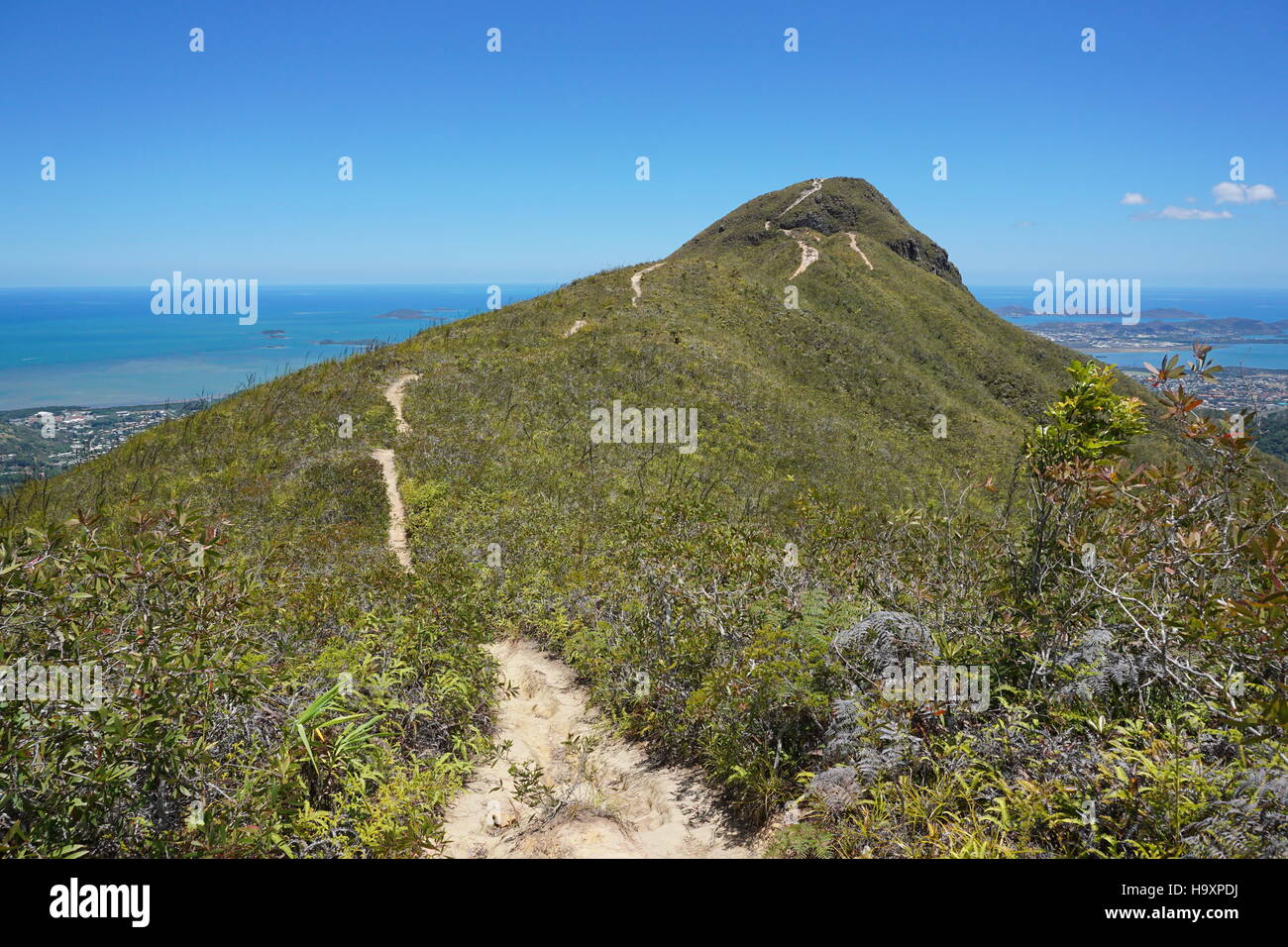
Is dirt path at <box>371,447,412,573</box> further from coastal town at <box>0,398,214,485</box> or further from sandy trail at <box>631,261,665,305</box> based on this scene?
sandy trail at <box>631,261,665,305</box>

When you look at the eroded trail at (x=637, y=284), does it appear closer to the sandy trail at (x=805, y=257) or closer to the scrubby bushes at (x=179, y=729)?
the sandy trail at (x=805, y=257)

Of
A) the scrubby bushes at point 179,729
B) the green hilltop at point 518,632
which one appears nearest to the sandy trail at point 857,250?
the green hilltop at point 518,632

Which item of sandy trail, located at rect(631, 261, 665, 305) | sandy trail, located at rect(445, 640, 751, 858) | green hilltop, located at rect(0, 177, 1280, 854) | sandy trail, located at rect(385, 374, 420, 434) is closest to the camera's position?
green hilltop, located at rect(0, 177, 1280, 854)

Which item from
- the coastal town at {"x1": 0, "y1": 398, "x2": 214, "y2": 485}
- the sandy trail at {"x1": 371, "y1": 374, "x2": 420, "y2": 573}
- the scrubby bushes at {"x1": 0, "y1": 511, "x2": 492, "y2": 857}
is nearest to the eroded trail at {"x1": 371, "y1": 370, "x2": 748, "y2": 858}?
the scrubby bushes at {"x1": 0, "y1": 511, "x2": 492, "y2": 857}

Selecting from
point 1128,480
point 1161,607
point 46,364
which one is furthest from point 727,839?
point 46,364

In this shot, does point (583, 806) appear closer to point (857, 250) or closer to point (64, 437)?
point (64, 437)

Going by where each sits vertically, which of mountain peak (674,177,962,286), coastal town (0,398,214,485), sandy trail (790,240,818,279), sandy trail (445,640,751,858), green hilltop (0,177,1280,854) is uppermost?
mountain peak (674,177,962,286)

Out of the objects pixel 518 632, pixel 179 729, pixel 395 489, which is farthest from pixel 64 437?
pixel 179 729
